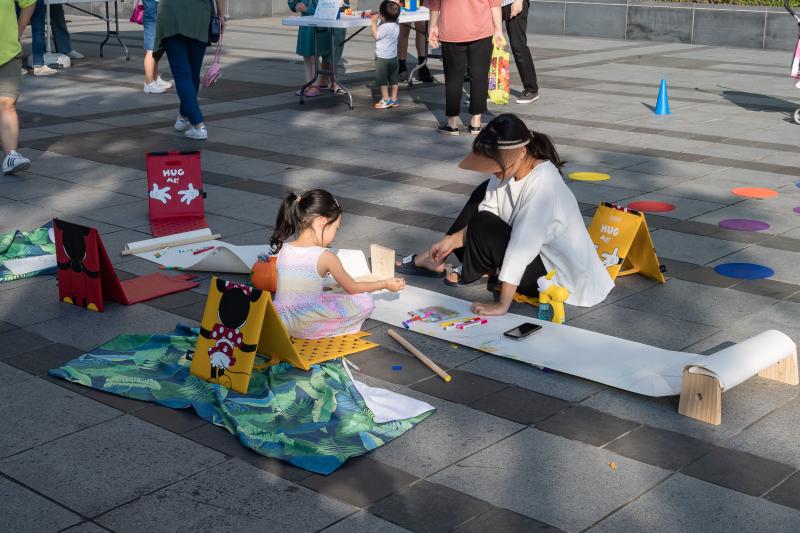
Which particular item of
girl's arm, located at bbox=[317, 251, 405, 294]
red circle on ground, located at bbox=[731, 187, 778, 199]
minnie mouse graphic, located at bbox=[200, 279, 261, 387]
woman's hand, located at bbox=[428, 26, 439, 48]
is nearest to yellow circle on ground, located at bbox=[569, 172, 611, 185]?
red circle on ground, located at bbox=[731, 187, 778, 199]

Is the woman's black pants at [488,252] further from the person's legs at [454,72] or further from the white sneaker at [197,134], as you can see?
the white sneaker at [197,134]

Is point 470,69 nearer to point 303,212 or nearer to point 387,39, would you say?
point 387,39

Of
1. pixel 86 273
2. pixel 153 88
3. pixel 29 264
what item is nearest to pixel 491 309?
A: pixel 86 273

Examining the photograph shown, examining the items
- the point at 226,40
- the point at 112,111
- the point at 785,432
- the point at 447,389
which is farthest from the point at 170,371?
the point at 226,40

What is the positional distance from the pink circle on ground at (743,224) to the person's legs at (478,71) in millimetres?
3741

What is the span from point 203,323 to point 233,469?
3.14 ft

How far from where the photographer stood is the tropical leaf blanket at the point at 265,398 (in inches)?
160

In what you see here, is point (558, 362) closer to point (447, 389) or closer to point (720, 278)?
point (447, 389)

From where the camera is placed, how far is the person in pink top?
10.1 metres

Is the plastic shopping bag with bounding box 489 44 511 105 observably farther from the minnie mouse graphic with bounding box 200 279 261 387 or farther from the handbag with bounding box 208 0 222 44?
the minnie mouse graphic with bounding box 200 279 261 387

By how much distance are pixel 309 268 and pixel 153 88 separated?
8.98m

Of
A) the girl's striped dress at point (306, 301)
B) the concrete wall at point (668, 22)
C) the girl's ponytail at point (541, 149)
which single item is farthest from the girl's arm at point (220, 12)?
the concrete wall at point (668, 22)

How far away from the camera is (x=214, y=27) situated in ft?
33.1

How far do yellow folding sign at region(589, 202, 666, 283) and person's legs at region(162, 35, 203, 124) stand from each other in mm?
5297
